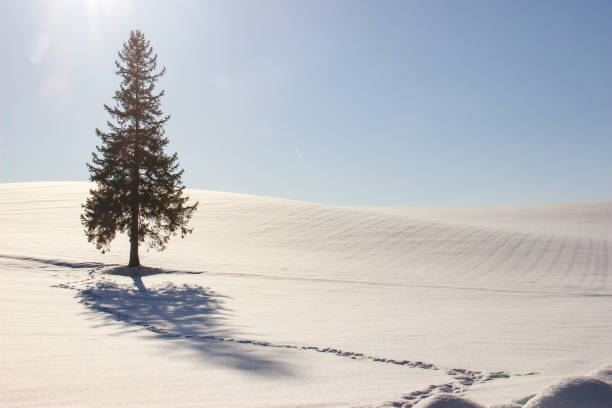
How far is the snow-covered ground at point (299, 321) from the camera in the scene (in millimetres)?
4031

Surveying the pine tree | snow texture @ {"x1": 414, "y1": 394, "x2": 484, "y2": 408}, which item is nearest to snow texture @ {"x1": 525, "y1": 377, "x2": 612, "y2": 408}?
snow texture @ {"x1": 414, "y1": 394, "x2": 484, "y2": 408}

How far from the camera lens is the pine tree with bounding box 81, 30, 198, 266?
1767 centimetres

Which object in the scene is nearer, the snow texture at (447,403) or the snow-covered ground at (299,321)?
the snow texture at (447,403)

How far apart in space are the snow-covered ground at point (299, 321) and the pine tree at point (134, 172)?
1.84 metres

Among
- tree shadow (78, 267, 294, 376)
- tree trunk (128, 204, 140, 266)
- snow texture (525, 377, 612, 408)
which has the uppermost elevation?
tree trunk (128, 204, 140, 266)

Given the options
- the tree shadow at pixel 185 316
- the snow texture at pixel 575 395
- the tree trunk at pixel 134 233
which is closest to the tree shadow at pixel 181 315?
the tree shadow at pixel 185 316

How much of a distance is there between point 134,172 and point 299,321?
41.8ft

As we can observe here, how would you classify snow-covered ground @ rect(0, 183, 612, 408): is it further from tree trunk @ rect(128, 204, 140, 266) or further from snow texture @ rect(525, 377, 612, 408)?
tree trunk @ rect(128, 204, 140, 266)

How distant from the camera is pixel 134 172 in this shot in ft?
59.6

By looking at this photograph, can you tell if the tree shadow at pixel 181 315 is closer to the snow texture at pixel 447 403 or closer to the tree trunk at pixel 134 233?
the tree trunk at pixel 134 233

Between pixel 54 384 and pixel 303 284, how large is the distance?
36.9 ft

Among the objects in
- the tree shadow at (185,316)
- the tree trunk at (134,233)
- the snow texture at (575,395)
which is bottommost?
the tree shadow at (185,316)

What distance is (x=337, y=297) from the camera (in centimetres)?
1213

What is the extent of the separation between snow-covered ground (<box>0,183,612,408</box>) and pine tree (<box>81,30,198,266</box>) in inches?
72.4
